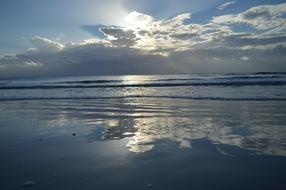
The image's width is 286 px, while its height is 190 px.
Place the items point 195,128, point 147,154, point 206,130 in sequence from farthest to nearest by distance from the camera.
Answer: point 195,128 < point 206,130 < point 147,154

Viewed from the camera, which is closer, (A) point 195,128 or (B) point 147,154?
(B) point 147,154

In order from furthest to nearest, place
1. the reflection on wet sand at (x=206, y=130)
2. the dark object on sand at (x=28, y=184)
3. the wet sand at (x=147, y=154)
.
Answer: the reflection on wet sand at (x=206, y=130) → the wet sand at (x=147, y=154) → the dark object on sand at (x=28, y=184)

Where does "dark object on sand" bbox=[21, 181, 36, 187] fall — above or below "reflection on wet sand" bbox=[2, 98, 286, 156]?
above

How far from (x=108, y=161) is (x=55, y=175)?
1.13 m

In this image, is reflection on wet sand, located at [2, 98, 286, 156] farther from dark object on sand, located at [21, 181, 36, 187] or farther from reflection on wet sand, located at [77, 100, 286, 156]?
dark object on sand, located at [21, 181, 36, 187]

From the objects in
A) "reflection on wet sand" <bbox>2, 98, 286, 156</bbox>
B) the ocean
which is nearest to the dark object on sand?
the ocean

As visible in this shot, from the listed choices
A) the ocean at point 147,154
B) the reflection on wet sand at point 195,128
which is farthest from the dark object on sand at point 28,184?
the reflection on wet sand at point 195,128

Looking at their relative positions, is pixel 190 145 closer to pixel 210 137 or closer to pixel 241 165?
pixel 210 137

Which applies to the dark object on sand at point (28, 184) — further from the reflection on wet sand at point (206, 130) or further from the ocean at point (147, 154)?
the reflection on wet sand at point (206, 130)

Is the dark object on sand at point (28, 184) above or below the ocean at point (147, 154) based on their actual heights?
above

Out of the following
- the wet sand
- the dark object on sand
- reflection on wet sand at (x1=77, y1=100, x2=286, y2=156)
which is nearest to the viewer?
the dark object on sand

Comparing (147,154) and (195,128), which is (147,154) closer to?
(147,154)

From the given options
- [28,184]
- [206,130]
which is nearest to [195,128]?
[206,130]

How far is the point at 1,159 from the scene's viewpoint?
6.06m
